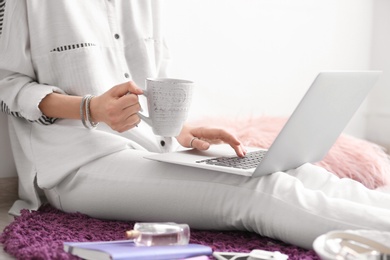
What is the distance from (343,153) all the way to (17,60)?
1.03 meters

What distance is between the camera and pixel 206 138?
1.47m

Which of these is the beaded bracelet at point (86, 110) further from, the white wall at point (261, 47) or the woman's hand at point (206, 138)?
the white wall at point (261, 47)

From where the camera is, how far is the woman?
3.89 ft

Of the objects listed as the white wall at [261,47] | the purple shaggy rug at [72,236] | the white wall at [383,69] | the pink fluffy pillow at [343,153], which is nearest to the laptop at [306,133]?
the purple shaggy rug at [72,236]

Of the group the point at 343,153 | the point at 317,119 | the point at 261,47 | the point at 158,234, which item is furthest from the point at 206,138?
the point at 261,47

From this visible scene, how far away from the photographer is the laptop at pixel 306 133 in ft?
3.76

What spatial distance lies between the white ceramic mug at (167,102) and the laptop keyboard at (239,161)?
99 millimetres

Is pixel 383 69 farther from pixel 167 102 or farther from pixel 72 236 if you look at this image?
pixel 72 236

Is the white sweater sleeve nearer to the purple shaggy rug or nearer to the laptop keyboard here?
the purple shaggy rug

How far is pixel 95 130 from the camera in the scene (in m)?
1.42

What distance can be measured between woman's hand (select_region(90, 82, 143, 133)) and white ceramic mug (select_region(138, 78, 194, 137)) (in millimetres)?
27

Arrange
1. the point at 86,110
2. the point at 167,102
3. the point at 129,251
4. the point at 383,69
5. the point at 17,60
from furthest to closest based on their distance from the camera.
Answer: the point at 383,69, the point at 17,60, the point at 86,110, the point at 167,102, the point at 129,251

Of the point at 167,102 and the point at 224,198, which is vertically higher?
the point at 167,102

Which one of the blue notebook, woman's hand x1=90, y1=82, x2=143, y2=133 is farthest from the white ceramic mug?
the blue notebook
